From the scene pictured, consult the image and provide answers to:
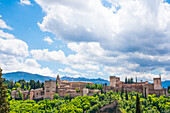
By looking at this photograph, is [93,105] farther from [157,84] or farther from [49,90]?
[157,84]

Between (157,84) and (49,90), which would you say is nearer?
(157,84)

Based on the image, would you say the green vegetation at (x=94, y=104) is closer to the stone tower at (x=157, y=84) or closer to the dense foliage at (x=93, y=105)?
the dense foliage at (x=93, y=105)

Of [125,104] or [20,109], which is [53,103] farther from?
[125,104]

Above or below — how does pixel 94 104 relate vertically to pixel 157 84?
below

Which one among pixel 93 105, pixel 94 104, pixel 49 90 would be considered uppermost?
pixel 49 90

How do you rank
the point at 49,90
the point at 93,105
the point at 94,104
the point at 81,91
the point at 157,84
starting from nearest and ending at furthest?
the point at 93,105 < the point at 94,104 < the point at 157,84 < the point at 49,90 < the point at 81,91

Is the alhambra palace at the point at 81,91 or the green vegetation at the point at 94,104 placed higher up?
the alhambra palace at the point at 81,91

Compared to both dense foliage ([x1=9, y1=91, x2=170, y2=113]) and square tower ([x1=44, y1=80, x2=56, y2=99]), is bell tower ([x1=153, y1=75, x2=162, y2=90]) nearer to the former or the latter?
dense foliage ([x1=9, y1=91, x2=170, y2=113])

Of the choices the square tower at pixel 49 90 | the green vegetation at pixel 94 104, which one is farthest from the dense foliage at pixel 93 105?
the square tower at pixel 49 90

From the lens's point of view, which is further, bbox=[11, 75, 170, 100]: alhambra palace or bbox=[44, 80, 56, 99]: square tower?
bbox=[44, 80, 56, 99]: square tower

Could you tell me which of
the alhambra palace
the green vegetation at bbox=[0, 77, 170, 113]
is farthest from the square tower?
the green vegetation at bbox=[0, 77, 170, 113]

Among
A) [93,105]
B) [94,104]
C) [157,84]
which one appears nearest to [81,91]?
[94,104]

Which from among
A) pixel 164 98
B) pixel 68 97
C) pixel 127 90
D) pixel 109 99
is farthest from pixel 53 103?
pixel 164 98

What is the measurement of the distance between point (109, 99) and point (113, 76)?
1427 cm
